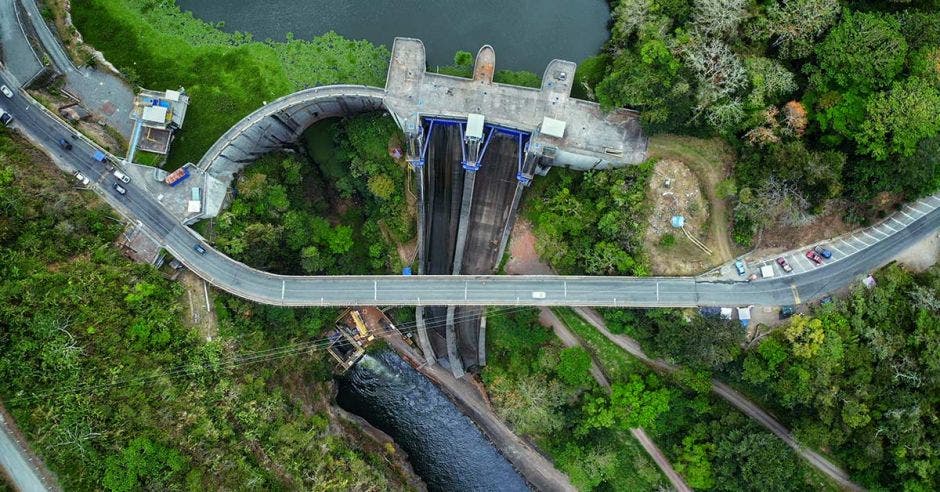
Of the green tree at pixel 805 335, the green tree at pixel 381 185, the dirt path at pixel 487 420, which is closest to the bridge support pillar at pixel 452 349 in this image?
the dirt path at pixel 487 420

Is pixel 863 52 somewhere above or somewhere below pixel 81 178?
above

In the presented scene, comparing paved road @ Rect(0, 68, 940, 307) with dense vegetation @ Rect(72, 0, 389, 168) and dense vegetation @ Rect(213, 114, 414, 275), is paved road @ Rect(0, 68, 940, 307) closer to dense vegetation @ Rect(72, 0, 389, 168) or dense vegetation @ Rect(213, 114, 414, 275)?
dense vegetation @ Rect(213, 114, 414, 275)

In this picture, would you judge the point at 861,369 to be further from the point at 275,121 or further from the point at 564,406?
the point at 275,121

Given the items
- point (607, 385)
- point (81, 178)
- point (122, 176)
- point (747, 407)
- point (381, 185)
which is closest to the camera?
point (81, 178)

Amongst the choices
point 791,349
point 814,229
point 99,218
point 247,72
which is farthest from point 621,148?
point 99,218

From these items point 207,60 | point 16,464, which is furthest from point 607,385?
point 207,60

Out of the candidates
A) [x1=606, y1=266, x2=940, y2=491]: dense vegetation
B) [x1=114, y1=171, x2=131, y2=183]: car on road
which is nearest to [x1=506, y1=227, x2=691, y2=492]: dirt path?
[x1=606, y1=266, x2=940, y2=491]: dense vegetation

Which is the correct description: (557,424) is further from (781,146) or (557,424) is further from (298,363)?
(781,146)
